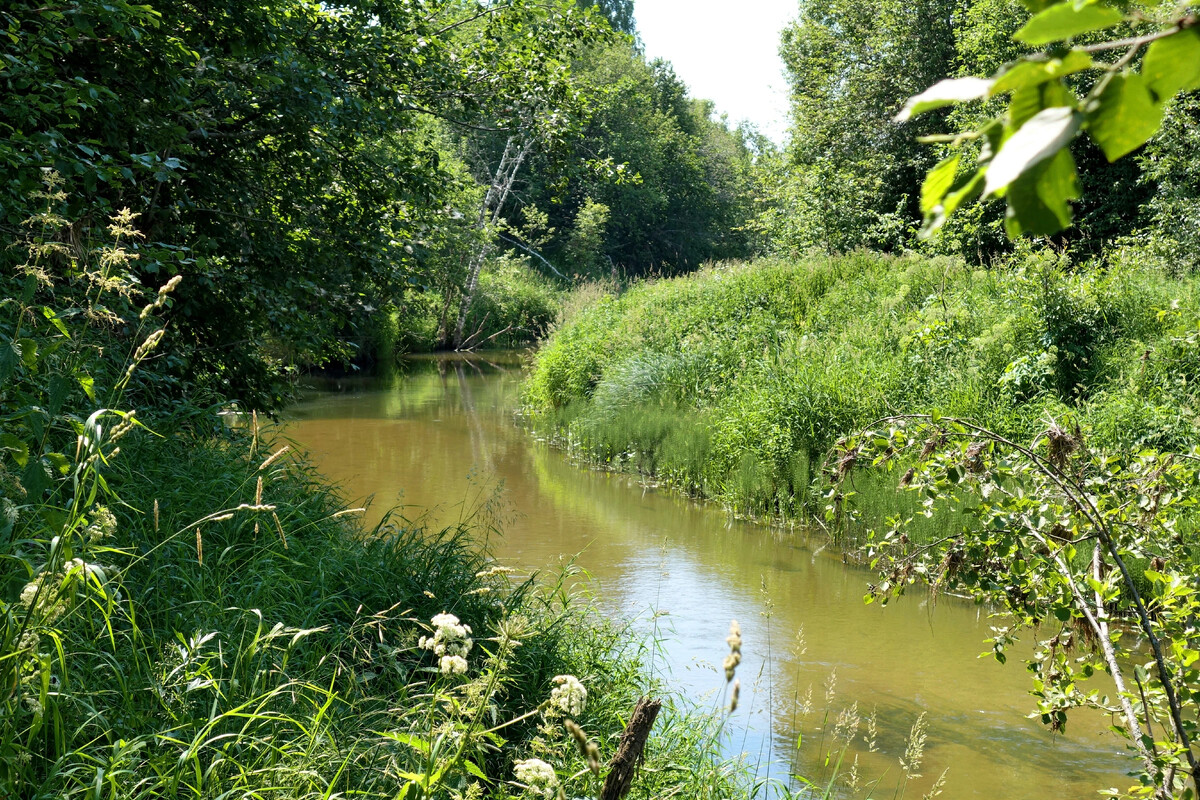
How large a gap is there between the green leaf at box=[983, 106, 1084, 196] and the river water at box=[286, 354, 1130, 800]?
308 cm

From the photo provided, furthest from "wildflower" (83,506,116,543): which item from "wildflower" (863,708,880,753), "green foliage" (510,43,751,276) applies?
"green foliage" (510,43,751,276)

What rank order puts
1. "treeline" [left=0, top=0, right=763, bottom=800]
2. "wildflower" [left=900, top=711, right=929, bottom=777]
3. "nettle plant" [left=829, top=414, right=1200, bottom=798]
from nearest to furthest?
1. "treeline" [left=0, top=0, right=763, bottom=800]
2. "nettle plant" [left=829, top=414, right=1200, bottom=798]
3. "wildflower" [left=900, top=711, right=929, bottom=777]

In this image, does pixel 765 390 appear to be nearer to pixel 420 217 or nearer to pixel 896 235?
pixel 420 217

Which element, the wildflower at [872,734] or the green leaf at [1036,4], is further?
the wildflower at [872,734]

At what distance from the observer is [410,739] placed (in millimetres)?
1754

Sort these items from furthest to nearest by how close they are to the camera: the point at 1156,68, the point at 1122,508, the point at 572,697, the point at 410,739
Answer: the point at 1122,508
the point at 572,697
the point at 410,739
the point at 1156,68

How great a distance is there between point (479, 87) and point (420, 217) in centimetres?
123

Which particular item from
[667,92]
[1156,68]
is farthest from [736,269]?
[667,92]

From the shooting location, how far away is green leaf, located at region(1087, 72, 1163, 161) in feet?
1.83

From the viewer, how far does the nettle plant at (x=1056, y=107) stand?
53 centimetres

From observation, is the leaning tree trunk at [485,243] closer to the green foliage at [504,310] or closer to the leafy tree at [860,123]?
the green foliage at [504,310]

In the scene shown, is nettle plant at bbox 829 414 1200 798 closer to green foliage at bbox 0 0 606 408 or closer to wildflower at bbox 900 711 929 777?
wildflower at bbox 900 711 929 777

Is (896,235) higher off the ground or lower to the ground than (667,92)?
lower

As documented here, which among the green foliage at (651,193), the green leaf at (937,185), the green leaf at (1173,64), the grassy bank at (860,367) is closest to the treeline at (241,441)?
the green leaf at (937,185)
